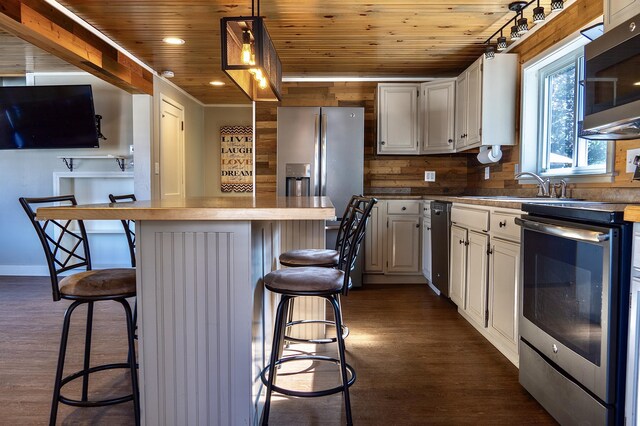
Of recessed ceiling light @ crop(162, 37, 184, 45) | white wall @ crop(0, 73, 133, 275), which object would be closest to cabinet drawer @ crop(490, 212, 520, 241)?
recessed ceiling light @ crop(162, 37, 184, 45)

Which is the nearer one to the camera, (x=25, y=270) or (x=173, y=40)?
(x=173, y=40)

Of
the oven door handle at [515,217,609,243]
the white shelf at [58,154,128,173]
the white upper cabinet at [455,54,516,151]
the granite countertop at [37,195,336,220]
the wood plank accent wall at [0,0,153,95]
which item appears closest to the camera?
the granite countertop at [37,195,336,220]

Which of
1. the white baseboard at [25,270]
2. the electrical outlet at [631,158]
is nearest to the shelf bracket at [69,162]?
the white baseboard at [25,270]

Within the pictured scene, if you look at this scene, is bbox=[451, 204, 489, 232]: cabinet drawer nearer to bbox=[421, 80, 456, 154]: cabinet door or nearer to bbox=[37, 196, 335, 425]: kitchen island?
bbox=[421, 80, 456, 154]: cabinet door

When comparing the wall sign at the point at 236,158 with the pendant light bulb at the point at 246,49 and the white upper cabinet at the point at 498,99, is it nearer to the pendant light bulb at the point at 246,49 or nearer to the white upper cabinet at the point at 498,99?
the white upper cabinet at the point at 498,99

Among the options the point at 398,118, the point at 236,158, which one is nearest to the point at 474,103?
the point at 398,118

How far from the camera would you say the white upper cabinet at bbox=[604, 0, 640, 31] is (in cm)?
175

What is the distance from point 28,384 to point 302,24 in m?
2.90

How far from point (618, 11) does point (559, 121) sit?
1.33 m

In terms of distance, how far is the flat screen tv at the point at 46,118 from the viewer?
4.43 m

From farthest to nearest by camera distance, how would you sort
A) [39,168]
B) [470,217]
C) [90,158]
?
[39,168], [90,158], [470,217]

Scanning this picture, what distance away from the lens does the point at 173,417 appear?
158cm

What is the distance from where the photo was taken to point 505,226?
2455 millimetres

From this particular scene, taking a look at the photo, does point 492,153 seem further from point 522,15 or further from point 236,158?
point 236,158
